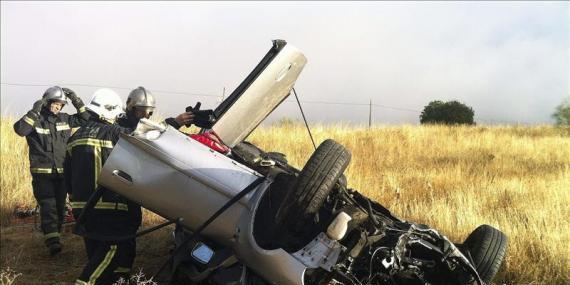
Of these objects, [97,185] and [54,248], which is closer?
[97,185]

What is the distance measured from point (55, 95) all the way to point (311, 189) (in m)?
4.24

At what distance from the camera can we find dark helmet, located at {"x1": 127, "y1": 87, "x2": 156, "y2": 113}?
4.55 metres

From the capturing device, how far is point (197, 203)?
10.0 ft

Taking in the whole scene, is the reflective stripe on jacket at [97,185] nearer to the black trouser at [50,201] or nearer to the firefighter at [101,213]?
the firefighter at [101,213]

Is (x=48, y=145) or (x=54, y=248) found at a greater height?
(x=48, y=145)

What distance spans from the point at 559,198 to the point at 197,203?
4.77m

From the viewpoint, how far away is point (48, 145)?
5.92m

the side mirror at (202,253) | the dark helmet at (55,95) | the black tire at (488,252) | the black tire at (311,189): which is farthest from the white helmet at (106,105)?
the black tire at (488,252)

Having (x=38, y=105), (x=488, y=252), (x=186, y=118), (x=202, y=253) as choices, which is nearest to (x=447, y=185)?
(x=488, y=252)

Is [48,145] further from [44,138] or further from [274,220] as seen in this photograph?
[274,220]

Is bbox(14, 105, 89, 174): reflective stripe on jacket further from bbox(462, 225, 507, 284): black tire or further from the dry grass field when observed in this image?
bbox(462, 225, 507, 284): black tire

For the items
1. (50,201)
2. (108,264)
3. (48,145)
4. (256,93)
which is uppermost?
(256,93)

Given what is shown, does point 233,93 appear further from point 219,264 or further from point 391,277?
point 391,277

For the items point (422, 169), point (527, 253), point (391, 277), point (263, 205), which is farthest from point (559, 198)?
point (263, 205)
